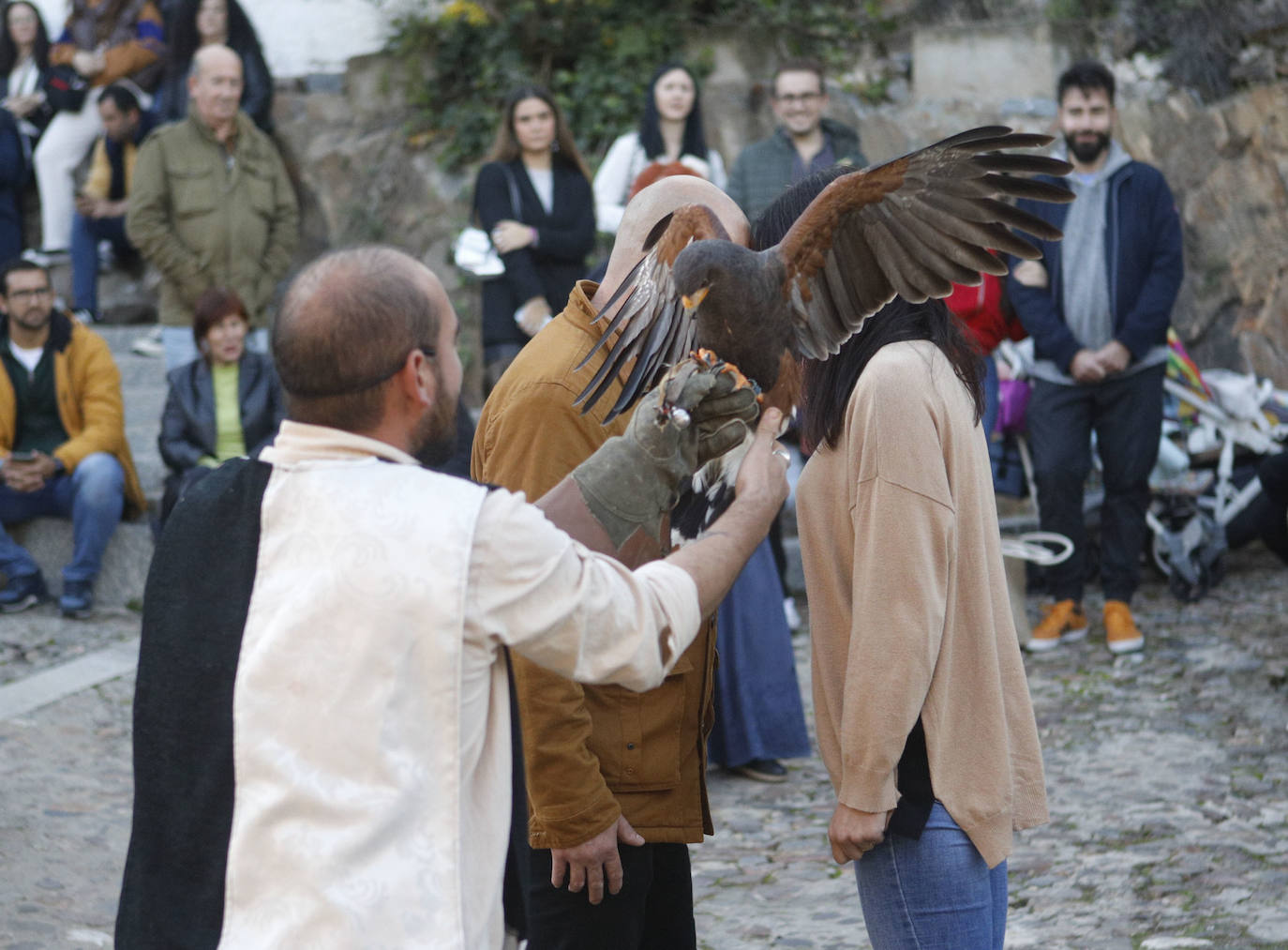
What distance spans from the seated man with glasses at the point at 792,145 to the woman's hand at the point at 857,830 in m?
4.80

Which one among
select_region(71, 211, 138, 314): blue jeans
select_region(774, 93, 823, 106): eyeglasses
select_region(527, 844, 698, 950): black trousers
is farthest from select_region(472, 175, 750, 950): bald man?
select_region(71, 211, 138, 314): blue jeans

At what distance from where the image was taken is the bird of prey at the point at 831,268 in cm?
236

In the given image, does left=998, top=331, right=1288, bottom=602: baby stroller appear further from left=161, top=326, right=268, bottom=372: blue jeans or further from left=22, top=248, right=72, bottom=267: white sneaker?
left=22, top=248, right=72, bottom=267: white sneaker

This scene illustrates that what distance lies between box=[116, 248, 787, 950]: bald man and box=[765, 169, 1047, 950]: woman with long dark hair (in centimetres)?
45

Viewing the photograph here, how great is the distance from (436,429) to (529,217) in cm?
488

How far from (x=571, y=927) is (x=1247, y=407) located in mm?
5517

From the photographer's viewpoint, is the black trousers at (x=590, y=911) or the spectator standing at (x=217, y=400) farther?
the spectator standing at (x=217, y=400)

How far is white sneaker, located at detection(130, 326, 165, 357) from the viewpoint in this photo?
9508 mm

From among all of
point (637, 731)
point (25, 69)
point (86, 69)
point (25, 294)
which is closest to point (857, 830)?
point (637, 731)

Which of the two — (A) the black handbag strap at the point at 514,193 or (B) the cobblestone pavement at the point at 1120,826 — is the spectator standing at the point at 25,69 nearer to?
(A) the black handbag strap at the point at 514,193

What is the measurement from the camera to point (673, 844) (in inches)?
102

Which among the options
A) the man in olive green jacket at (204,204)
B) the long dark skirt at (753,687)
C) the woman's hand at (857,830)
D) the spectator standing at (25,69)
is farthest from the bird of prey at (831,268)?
the spectator standing at (25,69)

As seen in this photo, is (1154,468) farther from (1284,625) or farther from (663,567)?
(663,567)

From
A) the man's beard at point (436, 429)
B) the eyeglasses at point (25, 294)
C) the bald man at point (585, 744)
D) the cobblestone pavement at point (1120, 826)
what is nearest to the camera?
the man's beard at point (436, 429)
